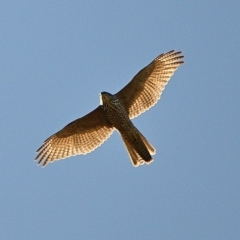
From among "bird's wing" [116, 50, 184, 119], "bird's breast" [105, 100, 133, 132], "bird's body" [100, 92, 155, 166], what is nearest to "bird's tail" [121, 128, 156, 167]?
"bird's body" [100, 92, 155, 166]

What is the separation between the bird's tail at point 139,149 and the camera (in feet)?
58.3

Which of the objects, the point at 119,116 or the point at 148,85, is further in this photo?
the point at 148,85

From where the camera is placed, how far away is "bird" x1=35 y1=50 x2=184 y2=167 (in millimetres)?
18516

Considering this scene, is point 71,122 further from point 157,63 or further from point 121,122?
point 157,63

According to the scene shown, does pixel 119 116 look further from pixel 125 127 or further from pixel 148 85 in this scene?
pixel 148 85

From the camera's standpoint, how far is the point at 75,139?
768 inches

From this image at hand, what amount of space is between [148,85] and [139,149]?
95.8 inches

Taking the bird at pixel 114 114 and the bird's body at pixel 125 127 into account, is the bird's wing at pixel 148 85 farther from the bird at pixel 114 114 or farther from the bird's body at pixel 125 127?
the bird's body at pixel 125 127

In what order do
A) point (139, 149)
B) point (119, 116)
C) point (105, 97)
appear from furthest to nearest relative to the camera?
1. point (119, 116)
2. point (105, 97)
3. point (139, 149)

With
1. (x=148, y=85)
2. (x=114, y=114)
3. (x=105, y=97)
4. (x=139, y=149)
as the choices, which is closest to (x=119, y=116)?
(x=114, y=114)

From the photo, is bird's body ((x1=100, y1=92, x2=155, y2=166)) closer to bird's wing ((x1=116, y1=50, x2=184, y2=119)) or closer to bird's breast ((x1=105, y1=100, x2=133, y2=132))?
bird's breast ((x1=105, y1=100, x2=133, y2=132))

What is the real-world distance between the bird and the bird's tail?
0.33ft

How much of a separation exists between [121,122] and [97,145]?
135 centimetres

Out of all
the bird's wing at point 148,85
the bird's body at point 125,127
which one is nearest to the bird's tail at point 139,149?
the bird's body at point 125,127
